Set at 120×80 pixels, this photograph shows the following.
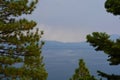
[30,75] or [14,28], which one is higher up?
[14,28]

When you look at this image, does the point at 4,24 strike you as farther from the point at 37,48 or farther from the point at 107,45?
the point at 107,45

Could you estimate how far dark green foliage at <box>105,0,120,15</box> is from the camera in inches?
459

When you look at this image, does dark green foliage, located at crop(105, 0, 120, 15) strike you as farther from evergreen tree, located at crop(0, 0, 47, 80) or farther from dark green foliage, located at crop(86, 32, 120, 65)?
evergreen tree, located at crop(0, 0, 47, 80)

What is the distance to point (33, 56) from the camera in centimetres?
2497

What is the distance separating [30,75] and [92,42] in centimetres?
1309

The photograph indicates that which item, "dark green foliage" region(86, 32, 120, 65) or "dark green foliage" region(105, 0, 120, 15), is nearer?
"dark green foliage" region(105, 0, 120, 15)

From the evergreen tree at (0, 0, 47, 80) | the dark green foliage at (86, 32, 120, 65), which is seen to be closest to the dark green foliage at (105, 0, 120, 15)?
the dark green foliage at (86, 32, 120, 65)

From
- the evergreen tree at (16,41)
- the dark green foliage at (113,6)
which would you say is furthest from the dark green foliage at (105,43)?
the evergreen tree at (16,41)

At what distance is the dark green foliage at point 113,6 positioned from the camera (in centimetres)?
1166

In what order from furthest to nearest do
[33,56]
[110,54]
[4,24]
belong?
[33,56]
[4,24]
[110,54]

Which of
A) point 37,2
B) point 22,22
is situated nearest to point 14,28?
point 22,22

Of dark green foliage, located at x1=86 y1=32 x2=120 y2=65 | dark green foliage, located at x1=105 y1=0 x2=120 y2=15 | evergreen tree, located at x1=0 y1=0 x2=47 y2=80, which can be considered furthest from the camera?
evergreen tree, located at x1=0 y1=0 x2=47 y2=80

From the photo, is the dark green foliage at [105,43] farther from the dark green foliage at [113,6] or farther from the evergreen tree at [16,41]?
the evergreen tree at [16,41]

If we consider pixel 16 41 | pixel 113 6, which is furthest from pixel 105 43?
pixel 16 41
